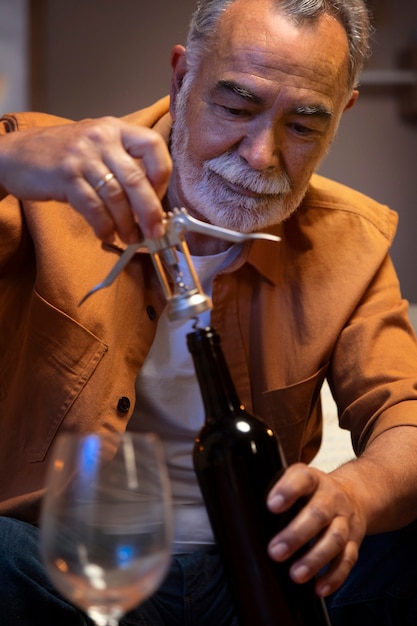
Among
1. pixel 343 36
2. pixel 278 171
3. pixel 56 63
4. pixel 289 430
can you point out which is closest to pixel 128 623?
pixel 289 430

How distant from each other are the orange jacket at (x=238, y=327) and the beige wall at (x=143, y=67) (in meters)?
1.14

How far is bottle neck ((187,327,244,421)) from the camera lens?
2.74 feet

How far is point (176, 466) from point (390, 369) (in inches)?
14.7

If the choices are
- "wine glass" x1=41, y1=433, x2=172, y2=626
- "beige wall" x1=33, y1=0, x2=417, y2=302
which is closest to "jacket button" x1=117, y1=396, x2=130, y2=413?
"wine glass" x1=41, y1=433, x2=172, y2=626

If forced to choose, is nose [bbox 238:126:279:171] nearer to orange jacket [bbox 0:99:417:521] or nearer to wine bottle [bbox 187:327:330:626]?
orange jacket [bbox 0:99:417:521]

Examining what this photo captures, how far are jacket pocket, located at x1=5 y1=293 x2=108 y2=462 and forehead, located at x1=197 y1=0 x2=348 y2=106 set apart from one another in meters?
0.43

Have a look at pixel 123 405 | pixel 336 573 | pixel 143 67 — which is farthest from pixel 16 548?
pixel 143 67

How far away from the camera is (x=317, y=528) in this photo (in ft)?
2.99

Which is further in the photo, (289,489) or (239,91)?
(239,91)

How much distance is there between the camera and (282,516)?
A: 2.95 feet

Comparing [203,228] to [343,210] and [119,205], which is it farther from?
[343,210]

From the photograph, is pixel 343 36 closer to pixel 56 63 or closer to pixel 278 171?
pixel 278 171

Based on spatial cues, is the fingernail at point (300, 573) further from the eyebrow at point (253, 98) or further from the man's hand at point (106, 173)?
the eyebrow at point (253, 98)

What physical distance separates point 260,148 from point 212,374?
1.91 ft
